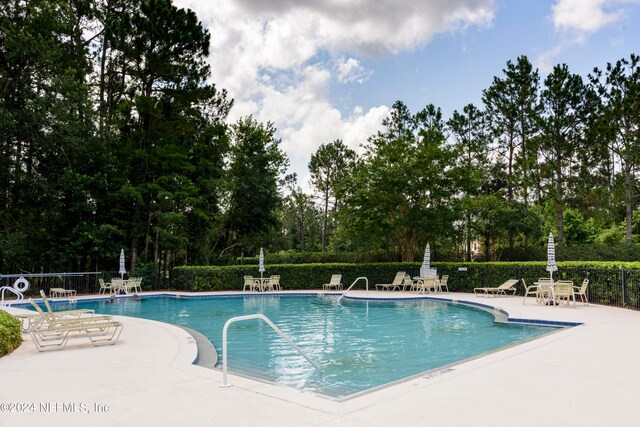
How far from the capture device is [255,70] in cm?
2345

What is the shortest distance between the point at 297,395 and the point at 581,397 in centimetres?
281

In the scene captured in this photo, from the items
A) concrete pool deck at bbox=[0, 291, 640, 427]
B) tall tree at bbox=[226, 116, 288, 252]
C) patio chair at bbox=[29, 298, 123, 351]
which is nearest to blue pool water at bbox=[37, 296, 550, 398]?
concrete pool deck at bbox=[0, 291, 640, 427]

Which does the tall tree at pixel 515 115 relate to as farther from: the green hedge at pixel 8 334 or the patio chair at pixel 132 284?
the green hedge at pixel 8 334

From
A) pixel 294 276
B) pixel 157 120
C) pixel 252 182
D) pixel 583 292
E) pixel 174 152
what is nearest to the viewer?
pixel 583 292

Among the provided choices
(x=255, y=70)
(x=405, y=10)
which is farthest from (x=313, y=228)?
(x=405, y=10)

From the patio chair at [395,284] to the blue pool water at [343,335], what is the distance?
356cm

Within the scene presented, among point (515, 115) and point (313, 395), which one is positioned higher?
point (515, 115)

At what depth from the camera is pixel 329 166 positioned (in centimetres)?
4209

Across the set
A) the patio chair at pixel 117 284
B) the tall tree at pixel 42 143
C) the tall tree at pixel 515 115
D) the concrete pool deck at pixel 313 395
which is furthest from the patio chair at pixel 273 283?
the tall tree at pixel 515 115

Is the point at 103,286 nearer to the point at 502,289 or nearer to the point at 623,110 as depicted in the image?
the point at 502,289

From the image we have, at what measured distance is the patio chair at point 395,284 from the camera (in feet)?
66.1

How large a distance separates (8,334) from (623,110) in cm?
2590

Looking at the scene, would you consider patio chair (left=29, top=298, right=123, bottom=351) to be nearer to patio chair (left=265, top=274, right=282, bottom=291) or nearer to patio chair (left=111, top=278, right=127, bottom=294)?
patio chair (left=111, top=278, right=127, bottom=294)

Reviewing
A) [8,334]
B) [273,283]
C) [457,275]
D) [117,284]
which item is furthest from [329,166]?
[8,334]
